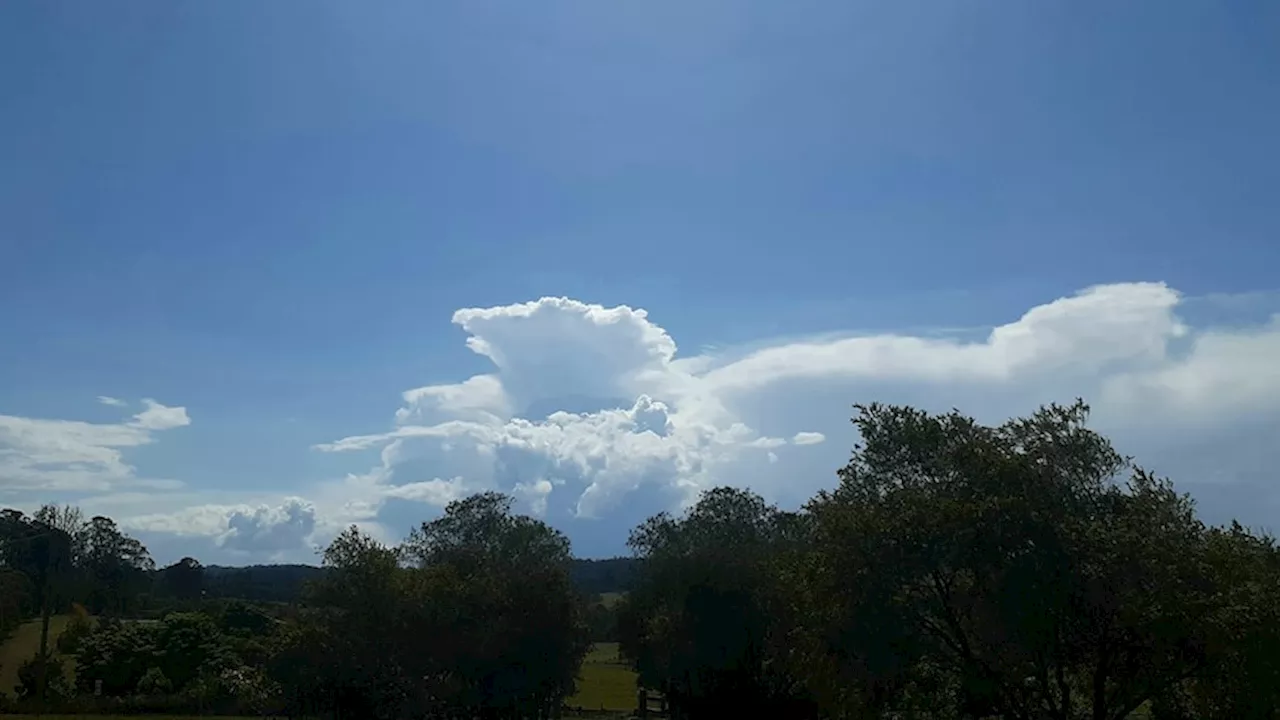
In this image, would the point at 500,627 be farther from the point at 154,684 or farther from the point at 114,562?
the point at 114,562

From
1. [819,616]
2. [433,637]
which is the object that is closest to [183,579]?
[433,637]

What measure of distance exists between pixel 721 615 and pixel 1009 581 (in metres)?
31.2

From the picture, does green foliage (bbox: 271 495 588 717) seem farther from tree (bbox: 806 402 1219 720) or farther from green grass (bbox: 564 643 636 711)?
tree (bbox: 806 402 1219 720)

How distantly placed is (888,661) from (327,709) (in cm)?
3010

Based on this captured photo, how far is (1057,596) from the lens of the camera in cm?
2695

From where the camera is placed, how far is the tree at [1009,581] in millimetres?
26891

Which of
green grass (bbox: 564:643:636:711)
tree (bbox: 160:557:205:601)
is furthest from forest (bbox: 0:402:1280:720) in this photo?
tree (bbox: 160:557:205:601)

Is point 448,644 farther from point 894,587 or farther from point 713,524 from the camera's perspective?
point 894,587

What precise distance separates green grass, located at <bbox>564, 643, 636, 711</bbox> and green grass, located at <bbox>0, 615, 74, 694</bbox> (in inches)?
1488

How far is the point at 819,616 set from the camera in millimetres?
31062

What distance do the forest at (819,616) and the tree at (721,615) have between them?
0.41 feet

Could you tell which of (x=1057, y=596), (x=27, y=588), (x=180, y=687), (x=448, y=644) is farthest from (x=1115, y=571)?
(x=27, y=588)

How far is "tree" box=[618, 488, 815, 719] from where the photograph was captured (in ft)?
184

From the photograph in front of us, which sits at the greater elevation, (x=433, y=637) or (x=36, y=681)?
(x=433, y=637)
